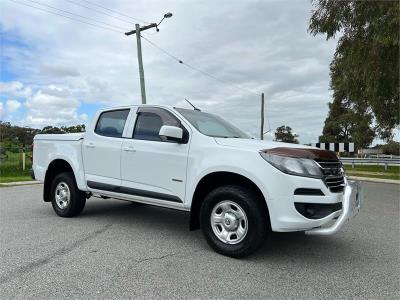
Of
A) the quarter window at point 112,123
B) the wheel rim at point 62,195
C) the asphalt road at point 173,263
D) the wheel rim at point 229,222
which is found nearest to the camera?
the asphalt road at point 173,263

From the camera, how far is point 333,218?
4621 millimetres

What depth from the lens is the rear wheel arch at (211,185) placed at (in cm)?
489

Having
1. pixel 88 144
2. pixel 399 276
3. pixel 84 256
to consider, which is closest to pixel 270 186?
pixel 399 276

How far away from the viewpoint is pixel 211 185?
529 cm

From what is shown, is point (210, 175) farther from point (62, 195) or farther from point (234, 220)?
point (62, 195)

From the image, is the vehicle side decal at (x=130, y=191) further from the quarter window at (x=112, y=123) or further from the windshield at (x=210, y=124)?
the windshield at (x=210, y=124)

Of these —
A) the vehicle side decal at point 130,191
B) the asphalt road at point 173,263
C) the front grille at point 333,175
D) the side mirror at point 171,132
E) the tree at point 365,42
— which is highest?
the tree at point 365,42

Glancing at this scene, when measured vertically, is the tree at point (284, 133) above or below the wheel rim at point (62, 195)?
above

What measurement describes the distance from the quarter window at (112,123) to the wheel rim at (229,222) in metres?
2.17

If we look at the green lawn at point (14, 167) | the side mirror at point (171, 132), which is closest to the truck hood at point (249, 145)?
the side mirror at point (171, 132)

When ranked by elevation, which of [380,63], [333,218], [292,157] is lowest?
[333,218]

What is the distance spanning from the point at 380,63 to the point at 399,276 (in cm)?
891

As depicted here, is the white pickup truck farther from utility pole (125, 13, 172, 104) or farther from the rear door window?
utility pole (125, 13, 172, 104)

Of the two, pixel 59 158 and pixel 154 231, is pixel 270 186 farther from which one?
pixel 59 158
